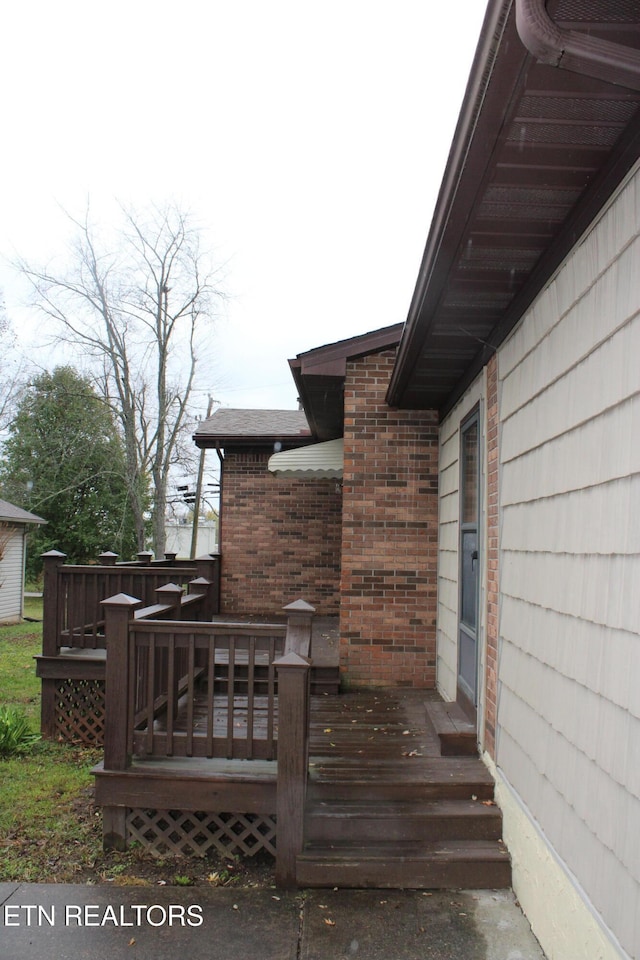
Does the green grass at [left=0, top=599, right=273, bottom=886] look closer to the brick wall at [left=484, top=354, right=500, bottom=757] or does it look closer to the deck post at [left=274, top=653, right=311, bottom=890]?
the deck post at [left=274, top=653, right=311, bottom=890]

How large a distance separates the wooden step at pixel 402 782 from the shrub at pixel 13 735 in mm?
3179

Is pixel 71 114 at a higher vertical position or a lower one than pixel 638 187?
higher

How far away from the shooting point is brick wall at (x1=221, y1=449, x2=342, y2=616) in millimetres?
10531

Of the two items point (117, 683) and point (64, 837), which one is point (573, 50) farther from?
point (64, 837)

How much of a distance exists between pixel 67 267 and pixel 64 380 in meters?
4.61

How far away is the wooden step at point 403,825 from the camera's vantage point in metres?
3.75

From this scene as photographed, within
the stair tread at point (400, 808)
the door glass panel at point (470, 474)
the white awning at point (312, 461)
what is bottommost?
the stair tread at point (400, 808)

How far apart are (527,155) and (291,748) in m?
3.03

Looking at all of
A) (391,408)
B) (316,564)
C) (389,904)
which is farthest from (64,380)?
(389,904)

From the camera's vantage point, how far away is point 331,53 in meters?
5.59

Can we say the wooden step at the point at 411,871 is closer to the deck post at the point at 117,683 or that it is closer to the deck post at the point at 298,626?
the deck post at the point at 298,626

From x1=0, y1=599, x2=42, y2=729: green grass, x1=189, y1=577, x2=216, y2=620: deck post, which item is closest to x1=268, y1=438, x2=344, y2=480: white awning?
x1=189, y1=577, x2=216, y2=620: deck post

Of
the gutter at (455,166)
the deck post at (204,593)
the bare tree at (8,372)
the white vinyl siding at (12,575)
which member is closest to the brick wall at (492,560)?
the gutter at (455,166)

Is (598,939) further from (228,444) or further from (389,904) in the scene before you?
(228,444)
